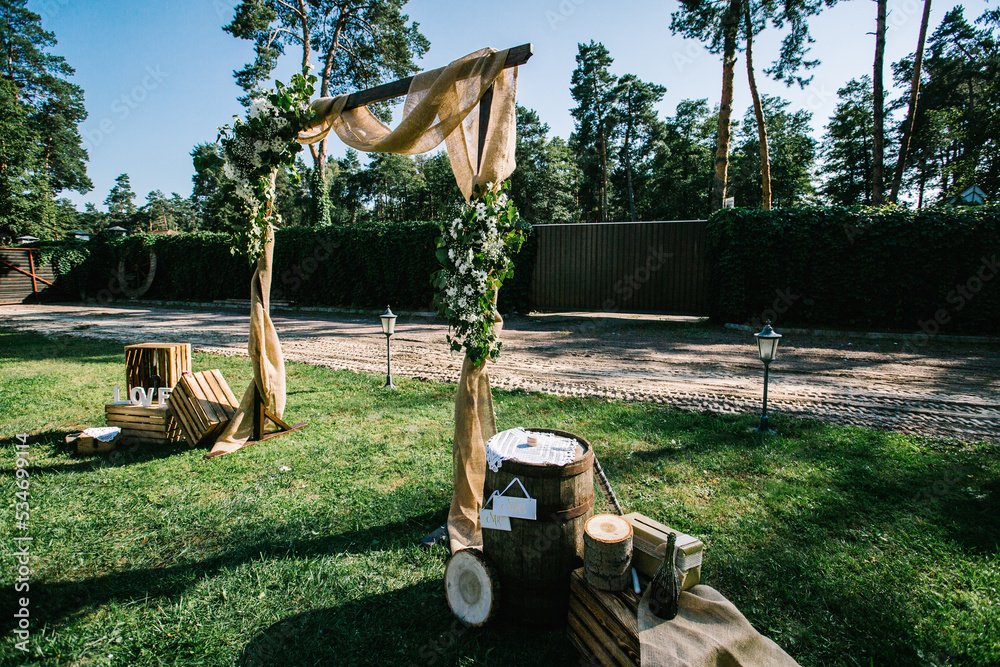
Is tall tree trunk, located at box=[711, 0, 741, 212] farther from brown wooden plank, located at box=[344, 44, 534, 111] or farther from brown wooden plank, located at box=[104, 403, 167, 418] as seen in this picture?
brown wooden plank, located at box=[104, 403, 167, 418]

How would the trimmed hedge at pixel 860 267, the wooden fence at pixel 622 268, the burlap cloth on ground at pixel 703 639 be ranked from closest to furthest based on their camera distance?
the burlap cloth on ground at pixel 703 639 → the trimmed hedge at pixel 860 267 → the wooden fence at pixel 622 268

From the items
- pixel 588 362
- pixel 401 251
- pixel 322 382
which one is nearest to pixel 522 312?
pixel 401 251

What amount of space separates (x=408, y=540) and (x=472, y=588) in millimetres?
781

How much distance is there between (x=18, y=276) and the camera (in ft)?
60.5

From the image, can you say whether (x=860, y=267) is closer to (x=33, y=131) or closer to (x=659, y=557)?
(x=659, y=557)

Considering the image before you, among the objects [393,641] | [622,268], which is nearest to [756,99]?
[622,268]

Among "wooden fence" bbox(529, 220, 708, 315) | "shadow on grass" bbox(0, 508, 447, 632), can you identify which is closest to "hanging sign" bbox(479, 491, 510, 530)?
"shadow on grass" bbox(0, 508, 447, 632)

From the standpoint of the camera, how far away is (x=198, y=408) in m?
4.08

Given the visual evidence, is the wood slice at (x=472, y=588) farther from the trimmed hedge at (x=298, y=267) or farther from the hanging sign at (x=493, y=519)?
the trimmed hedge at (x=298, y=267)

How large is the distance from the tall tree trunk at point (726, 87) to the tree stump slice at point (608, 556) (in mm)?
11969

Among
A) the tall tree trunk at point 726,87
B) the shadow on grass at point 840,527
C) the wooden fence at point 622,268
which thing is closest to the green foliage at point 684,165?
the tall tree trunk at point 726,87

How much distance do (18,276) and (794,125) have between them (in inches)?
1660

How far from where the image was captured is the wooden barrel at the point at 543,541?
1.94 metres

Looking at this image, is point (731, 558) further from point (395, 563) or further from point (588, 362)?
point (588, 362)
